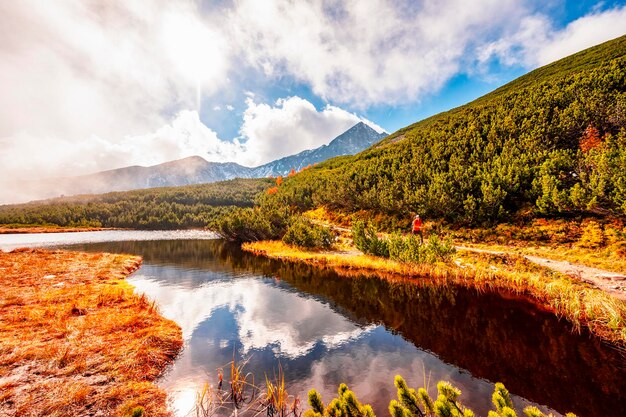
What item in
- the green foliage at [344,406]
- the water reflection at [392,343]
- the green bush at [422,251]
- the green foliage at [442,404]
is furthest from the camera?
the green bush at [422,251]

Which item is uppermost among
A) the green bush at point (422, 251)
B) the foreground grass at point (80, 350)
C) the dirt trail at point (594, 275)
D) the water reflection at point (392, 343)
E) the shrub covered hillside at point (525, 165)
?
the shrub covered hillside at point (525, 165)

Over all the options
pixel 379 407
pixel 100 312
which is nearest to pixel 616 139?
pixel 379 407

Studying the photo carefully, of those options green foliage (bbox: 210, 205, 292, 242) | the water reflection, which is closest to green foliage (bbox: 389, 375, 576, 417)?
the water reflection

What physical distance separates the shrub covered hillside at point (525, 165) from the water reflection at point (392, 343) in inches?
691

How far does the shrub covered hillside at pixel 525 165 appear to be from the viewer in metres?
28.2

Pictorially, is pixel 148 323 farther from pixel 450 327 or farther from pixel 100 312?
pixel 450 327

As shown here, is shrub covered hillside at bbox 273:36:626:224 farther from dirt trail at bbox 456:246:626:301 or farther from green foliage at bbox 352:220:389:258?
green foliage at bbox 352:220:389:258

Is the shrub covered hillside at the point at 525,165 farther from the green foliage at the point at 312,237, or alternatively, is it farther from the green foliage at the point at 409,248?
the green foliage at the point at 312,237

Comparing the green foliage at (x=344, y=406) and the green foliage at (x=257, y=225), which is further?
the green foliage at (x=257, y=225)

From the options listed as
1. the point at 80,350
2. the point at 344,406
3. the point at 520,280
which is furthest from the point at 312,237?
the point at 344,406

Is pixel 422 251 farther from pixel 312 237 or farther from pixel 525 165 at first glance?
pixel 525 165

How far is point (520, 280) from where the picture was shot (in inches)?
792

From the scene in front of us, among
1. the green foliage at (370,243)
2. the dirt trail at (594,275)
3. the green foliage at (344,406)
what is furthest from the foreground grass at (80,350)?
the dirt trail at (594,275)

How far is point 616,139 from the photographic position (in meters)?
31.3
